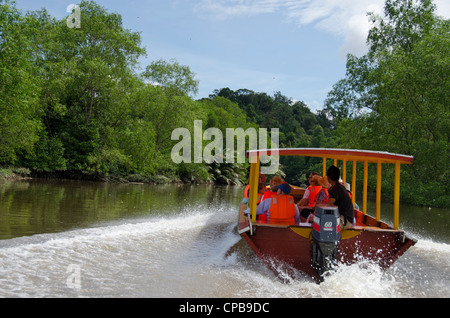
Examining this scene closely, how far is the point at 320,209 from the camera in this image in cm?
580

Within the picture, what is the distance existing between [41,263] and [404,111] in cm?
2263

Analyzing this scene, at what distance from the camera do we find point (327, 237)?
5.71 meters

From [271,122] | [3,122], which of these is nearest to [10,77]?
[3,122]

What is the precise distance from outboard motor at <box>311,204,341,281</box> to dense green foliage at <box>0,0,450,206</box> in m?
15.3

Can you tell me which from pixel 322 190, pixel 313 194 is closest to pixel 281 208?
pixel 322 190

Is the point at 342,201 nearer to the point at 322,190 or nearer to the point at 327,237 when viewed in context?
the point at 327,237

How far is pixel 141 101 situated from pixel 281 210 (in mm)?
23484

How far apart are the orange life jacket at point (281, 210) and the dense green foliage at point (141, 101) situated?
14022 millimetres

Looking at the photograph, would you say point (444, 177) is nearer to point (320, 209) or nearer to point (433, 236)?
point (433, 236)

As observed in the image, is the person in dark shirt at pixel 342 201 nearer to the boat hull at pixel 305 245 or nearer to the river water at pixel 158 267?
the boat hull at pixel 305 245

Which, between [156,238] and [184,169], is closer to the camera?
[156,238]

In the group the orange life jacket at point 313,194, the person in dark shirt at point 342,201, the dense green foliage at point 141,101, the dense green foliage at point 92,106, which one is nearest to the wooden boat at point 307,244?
the person in dark shirt at point 342,201

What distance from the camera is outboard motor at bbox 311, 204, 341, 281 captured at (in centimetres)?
571

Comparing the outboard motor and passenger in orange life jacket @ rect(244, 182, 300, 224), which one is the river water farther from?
passenger in orange life jacket @ rect(244, 182, 300, 224)
